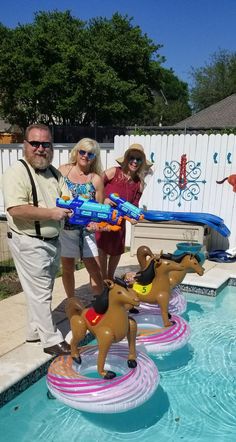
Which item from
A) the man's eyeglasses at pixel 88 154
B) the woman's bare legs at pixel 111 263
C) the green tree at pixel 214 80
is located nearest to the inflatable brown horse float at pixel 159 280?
the woman's bare legs at pixel 111 263

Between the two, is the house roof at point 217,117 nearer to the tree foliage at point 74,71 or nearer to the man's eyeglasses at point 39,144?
the tree foliage at point 74,71

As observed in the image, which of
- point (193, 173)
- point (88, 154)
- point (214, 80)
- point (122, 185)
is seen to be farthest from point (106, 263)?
point (214, 80)

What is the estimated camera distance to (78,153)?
3.63 m

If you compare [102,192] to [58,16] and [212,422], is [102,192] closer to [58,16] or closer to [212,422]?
[212,422]

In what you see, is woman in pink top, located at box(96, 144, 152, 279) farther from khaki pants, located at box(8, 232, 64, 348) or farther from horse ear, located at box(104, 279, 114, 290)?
horse ear, located at box(104, 279, 114, 290)

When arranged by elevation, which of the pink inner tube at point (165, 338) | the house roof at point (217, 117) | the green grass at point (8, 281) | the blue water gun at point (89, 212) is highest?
the house roof at point (217, 117)

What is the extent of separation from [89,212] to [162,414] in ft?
5.44

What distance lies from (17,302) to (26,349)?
113cm

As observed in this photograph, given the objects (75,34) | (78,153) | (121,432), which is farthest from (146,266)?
(75,34)

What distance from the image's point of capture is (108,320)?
288 cm

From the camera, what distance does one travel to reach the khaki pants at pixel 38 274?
3.08 metres

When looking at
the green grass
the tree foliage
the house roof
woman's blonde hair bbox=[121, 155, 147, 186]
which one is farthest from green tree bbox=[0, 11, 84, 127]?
woman's blonde hair bbox=[121, 155, 147, 186]

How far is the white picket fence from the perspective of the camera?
7055 mm

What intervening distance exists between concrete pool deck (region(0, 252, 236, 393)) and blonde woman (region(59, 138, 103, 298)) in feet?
2.42
